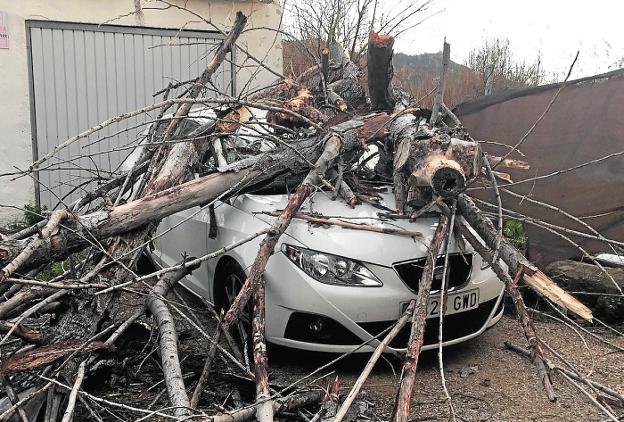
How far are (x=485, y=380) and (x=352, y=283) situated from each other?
42.7 inches

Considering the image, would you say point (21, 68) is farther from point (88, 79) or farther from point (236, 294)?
point (236, 294)

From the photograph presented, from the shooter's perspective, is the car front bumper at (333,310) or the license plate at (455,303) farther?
the license plate at (455,303)


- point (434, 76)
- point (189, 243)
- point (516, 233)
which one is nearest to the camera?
point (189, 243)

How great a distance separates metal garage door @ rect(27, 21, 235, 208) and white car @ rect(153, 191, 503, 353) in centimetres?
454

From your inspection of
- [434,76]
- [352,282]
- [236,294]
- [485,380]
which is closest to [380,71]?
[352,282]

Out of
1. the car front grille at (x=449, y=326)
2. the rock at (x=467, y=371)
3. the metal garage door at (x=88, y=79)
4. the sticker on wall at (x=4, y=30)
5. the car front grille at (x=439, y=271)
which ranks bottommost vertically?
the rock at (x=467, y=371)

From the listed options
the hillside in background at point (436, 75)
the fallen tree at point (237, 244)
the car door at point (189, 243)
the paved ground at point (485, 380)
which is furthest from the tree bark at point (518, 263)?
the hillside in background at point (436, 75)

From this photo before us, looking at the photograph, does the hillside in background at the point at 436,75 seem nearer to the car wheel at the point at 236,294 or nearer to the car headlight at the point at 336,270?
the car wheel at the point at 236,294

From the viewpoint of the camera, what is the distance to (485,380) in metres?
3.75

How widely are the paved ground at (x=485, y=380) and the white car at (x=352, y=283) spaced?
0.27 meters

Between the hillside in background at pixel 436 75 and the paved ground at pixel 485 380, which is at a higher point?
the hillside in background at pixel 436 75

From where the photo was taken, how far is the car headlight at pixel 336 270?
3480mm

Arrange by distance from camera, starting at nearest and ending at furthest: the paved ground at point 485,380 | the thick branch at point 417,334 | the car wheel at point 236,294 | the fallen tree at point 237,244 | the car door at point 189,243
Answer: the thick branch at point 417,334 < the fallen tree at point 237,244 < the paved ground at point 485,380 < the car wheel at point 236,294 < the car door at point 189,243

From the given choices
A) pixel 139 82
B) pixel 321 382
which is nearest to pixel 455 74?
pixel 139 82
